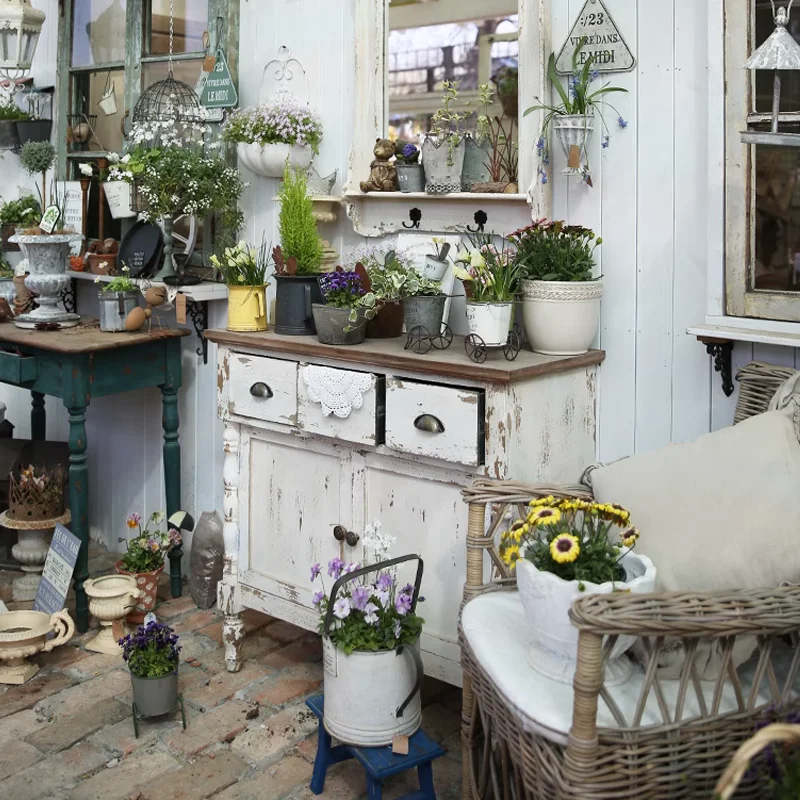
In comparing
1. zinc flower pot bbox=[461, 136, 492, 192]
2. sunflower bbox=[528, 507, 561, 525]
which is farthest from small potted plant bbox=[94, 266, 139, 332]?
sunflower bbox=[528, 507, 561, 525]

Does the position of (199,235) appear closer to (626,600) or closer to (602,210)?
(602,210)

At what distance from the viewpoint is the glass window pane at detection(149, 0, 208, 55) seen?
3906 mm

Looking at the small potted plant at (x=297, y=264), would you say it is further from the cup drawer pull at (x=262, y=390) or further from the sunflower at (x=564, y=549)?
→ the sunflower at (x=564, y=549)

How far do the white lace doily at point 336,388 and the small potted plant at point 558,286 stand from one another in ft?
1.66

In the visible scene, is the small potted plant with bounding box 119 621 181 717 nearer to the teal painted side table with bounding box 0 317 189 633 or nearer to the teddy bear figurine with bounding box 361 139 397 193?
the teal painted side table with bounding box 0 317 189 633

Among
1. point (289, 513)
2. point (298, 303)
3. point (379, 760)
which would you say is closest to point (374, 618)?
point (379, 760)

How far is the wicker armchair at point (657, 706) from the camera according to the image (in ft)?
5.84

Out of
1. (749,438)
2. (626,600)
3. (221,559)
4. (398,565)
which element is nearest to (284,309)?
(398,565)

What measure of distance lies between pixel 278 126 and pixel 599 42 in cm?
112

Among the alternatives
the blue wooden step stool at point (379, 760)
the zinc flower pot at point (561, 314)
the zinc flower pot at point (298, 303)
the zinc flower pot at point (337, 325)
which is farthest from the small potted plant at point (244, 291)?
the blue wooden step stool at point (379, 760)

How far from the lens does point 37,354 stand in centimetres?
371

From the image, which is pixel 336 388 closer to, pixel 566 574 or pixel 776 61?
pixel 566 574

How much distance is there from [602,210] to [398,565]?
118cm

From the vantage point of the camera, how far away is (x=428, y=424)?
2795 millimetres
